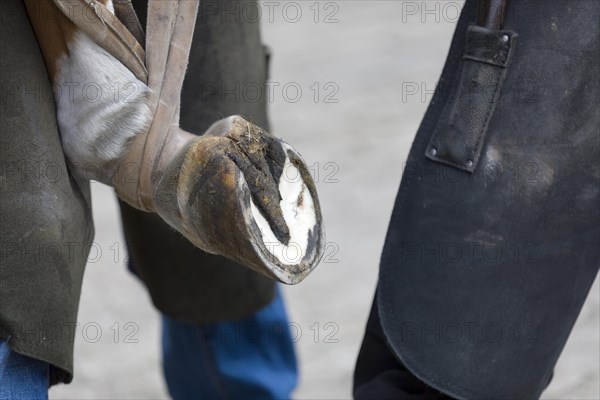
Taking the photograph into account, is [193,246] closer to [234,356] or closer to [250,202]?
[234,356]

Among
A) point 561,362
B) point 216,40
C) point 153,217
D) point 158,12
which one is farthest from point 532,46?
point 561,362

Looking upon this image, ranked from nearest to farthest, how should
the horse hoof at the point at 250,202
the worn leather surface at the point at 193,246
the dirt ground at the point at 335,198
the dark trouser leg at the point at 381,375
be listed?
1. the horse hoof at the point at 250,202
2. the dark trouser leg at the point at 381,375
3. the worn leather surface at the point at 193,246
4. the dirt ground at the point at 335,198

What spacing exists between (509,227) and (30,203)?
0.58 metres

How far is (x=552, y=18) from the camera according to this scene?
129 centimetres

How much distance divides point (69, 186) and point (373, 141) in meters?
2.22

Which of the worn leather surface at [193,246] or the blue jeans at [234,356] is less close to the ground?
the worn leather surface at [193,246]

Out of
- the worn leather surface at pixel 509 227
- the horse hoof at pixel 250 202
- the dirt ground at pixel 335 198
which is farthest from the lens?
the dirt ground at pixel 335 198

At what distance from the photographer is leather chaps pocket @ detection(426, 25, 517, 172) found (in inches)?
51.7

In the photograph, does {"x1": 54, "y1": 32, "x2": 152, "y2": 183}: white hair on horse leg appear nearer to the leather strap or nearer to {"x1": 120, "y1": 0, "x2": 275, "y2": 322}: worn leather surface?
the leather strap

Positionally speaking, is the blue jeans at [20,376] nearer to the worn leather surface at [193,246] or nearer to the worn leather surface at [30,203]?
the worn leather surface at [30,203]

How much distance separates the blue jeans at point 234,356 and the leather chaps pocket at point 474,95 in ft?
2.32

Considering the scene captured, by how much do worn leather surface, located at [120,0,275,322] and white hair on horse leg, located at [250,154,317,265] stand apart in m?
0.48

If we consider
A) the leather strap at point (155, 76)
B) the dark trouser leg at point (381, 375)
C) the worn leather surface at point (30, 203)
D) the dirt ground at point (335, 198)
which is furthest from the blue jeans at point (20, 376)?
the dirt ground at point (335, 198)

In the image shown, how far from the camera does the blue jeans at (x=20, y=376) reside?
3.98 feet
